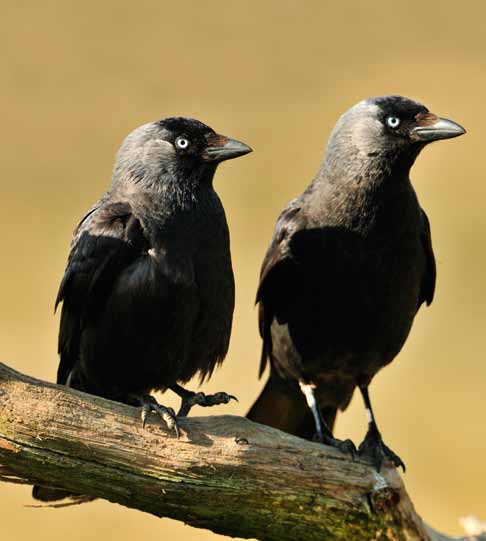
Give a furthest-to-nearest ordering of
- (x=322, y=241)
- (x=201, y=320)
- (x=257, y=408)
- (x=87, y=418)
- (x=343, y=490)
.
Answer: (x=257, y=408) < (x=322, y=241) < (x=201, y=320) < (x=343, y=490) < (x=87, y=418)

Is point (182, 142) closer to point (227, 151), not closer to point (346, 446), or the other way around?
point (227, 151)

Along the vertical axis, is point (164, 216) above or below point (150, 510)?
above

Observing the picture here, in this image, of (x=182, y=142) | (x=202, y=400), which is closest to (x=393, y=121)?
(x=182, y=142)

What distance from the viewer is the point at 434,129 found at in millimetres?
5996

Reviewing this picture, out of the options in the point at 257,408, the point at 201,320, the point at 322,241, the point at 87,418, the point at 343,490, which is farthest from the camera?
the point at 257,408

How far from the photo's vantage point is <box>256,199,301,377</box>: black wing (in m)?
6.30

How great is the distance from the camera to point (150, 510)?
16.3 ft

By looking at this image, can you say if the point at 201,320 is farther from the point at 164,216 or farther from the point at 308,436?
the point at 308,436

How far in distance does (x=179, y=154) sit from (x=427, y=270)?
1.98 m

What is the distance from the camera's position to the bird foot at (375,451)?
17.8 feet

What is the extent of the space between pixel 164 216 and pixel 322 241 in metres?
1.12

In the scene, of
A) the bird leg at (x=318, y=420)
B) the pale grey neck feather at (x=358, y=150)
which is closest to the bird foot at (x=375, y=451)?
the bird leg at (x=318, y=420)

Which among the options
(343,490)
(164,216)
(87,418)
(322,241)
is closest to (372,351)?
(322,241)

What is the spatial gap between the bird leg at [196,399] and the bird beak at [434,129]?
6.93ft
